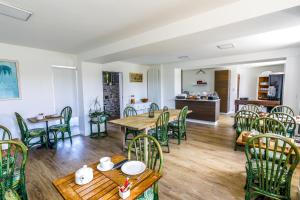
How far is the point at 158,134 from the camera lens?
3107mm

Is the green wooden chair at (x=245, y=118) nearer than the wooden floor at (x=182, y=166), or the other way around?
the wooden floor at (x=182, y=166)

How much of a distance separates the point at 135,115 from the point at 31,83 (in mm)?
2610

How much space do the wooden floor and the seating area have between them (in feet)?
0.07

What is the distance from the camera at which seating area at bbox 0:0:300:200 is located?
152 cm

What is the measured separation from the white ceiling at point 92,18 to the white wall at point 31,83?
1.40 ft

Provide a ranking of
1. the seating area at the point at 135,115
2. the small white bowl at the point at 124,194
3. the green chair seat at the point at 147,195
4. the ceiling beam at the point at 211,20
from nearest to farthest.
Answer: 1. the small white bowl at the point at 124,194
2. the green chair seat at the point at 147,195
3. the seating area at the point at 135,115
4. the ceiling beam at the point at 211,20

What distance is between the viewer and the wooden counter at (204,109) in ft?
17.9

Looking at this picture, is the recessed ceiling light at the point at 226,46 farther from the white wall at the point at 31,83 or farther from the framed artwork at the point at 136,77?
the white wall at the point at 31,83

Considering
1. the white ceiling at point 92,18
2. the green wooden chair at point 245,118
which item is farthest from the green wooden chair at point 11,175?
the green wooden chair at point 245,118

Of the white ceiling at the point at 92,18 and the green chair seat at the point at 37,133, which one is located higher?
the white ceiling at the point at 92,18

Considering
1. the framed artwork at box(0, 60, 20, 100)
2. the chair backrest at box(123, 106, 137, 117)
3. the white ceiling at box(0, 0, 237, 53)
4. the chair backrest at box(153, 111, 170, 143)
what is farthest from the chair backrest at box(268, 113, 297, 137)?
the framed artwork at box(0, 60, 20, 100)

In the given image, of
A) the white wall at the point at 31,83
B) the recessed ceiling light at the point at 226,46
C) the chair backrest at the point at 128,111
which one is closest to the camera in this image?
the white wall at the point at 31,83

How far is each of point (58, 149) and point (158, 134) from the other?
7.68ft

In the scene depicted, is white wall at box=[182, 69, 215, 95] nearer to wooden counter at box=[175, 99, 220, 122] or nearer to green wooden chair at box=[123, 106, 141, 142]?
wooden counter at box=[175, 99, 220, 122]
